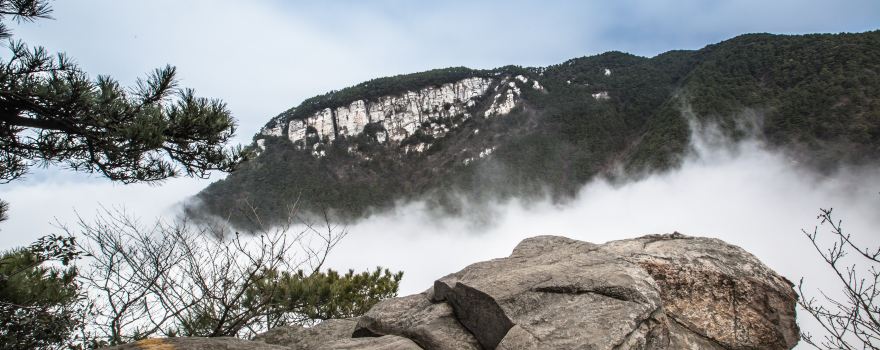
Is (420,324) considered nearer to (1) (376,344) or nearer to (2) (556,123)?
(1) (376,344)

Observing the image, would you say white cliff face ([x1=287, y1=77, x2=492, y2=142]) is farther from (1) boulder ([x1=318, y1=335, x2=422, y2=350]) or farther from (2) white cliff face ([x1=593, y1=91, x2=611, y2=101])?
(1) boulder ([x1=318, y1=335, x2=422, y2=350])

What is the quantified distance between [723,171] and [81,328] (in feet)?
335

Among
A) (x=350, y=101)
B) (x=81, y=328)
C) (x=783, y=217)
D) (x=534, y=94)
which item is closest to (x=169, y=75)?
(x=81, y=328)

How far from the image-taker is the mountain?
213ft

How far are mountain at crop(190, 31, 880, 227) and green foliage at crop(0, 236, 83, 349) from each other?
4554 cm

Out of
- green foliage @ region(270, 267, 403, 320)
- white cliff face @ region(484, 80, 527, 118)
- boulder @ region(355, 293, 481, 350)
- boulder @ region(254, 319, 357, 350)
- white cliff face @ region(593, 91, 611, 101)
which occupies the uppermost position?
white cliff face @ region(484, 80, 527, 118)

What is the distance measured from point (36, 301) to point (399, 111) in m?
122

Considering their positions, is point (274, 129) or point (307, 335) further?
point (274, 129)

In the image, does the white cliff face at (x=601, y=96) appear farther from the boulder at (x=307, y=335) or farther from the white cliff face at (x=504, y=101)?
the boulder at (x=307, y=335)

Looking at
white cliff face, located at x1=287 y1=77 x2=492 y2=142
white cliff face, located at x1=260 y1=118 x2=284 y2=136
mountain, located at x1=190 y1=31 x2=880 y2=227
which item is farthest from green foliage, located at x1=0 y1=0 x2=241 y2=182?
white cliff face, located at x1=260 y1=118 x2=284 y2=136

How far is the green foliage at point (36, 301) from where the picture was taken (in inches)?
168

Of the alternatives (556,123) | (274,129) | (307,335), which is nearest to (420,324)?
(307,335)

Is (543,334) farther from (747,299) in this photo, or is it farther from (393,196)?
(393,196)

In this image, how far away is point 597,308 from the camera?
3.61m
